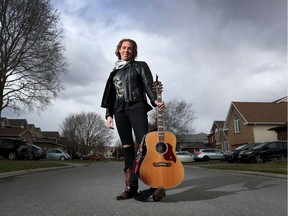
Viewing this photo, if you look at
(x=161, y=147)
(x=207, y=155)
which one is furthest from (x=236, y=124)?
(x=161, y=147)

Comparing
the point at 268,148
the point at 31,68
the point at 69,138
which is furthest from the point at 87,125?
the point at 268,148

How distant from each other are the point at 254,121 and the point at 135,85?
35927mm

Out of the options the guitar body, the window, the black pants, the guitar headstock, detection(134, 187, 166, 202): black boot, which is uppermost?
the window

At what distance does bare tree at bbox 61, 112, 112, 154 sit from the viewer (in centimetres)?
7769

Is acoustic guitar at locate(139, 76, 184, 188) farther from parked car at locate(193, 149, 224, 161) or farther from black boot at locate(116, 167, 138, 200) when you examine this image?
parked car at locate(193, 149, 224, 161)

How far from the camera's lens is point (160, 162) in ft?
12.5

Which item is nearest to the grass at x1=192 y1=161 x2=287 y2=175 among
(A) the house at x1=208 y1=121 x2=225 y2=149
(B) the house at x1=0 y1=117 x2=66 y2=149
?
(A) the house at x1=208 y1=121 x2=225 y2=149

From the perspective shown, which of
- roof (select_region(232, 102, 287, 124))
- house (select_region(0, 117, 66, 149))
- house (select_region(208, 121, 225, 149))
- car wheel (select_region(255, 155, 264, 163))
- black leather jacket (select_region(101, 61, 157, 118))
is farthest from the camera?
house (select_region(208, 121, 225, 149))

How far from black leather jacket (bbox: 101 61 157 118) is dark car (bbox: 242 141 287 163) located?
62.8 feet

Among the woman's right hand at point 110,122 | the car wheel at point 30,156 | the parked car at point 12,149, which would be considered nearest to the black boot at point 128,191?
the woman's right hand at point 110,122

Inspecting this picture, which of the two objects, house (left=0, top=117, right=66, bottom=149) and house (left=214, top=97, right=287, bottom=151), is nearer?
house (left=214, top=97, right=287, bottom=151)

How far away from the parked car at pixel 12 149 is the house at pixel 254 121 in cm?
2546

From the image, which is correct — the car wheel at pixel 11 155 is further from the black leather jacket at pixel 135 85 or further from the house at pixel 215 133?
the house at pixel 215 133

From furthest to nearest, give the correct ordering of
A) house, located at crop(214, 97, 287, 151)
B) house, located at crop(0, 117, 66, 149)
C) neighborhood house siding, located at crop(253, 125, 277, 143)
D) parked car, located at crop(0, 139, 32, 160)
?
house, located at crop(0, 117, 66, 149) < house, located at crop(214, 97, 287, 151) < neighborhood house siding, located at crop(253, 125, 277, 143) < parked car, located at crop(0, 139, 32, 160)
